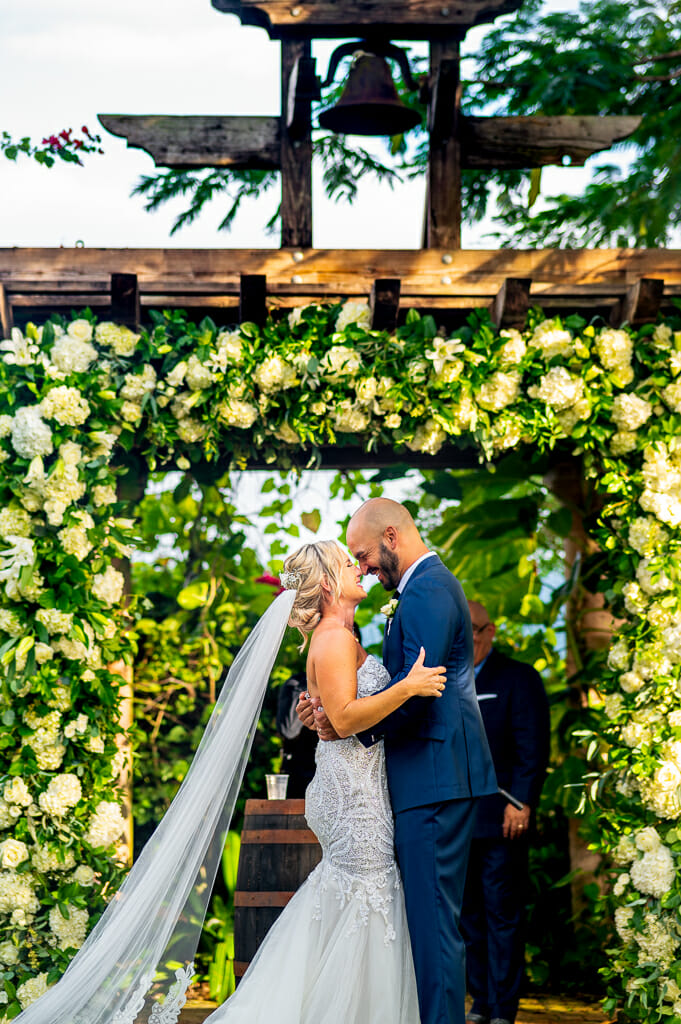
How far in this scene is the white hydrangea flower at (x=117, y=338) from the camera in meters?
4.71

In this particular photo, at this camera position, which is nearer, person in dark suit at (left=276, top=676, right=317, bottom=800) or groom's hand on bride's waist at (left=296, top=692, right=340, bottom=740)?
groom's hand on bride's waist at (left=296, top=692, right=340, bottom=740)

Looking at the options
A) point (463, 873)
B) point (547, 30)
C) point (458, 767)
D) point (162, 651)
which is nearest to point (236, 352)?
point (458, 767)

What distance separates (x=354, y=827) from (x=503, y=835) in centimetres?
185

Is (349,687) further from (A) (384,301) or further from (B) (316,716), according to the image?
(A) (384,301)

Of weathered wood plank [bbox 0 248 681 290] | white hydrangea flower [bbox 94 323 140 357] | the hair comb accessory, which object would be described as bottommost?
the hair comb accessory

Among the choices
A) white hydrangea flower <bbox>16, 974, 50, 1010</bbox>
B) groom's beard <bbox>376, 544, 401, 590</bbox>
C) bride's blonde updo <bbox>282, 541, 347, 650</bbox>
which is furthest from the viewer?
white hydrangea flower <bbox>16, 974, 50, 1010</bbox>

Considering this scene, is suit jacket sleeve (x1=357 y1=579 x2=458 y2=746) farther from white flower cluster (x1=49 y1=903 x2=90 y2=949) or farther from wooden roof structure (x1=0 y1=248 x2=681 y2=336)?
white flower cluster (x1=49 y1=903 x2=90 y2=949)

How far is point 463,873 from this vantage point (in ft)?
11.9

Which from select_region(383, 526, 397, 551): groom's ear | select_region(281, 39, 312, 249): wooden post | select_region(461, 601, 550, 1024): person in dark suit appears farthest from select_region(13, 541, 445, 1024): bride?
select_region(281, 39, 312, 249): wooden post

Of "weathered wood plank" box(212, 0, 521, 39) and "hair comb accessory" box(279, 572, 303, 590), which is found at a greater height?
"weathered wood plank" box(212, 0, 521, 39)

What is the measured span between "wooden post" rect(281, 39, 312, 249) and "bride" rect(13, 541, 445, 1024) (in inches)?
60.8

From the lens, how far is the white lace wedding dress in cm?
340

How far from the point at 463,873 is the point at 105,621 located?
1.88 meters

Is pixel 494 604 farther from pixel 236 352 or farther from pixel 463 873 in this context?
pixel 463 873
